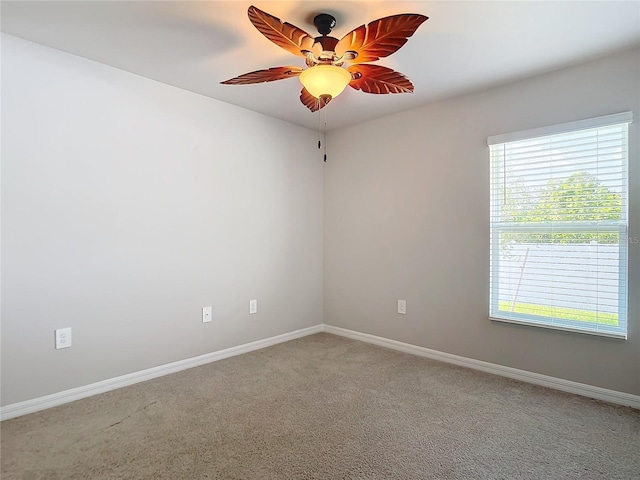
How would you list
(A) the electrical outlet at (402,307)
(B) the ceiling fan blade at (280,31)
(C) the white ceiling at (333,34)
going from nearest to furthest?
(B) the ceiling fan blade at (280,31) → (C) the white ceiling at (333,34) → (A) the electrical outlet at (402,307)

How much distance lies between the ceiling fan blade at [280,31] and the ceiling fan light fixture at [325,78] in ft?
0.37

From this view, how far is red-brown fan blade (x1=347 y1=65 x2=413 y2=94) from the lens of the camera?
1932 millimetres

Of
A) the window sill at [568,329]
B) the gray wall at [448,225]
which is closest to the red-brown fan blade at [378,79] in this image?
the gray wall at [448,225]

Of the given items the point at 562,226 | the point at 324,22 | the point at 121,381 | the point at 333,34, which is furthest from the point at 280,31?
the point at 121,381

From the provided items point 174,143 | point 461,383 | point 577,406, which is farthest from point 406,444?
point 174,143

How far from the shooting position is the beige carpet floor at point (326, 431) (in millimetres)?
1654

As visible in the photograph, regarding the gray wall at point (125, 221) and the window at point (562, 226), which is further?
the window at point (562, 226)

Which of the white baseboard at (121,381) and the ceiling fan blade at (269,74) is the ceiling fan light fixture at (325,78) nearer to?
the ceiling fan blade at (269,74)

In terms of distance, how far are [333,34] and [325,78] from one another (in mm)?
423

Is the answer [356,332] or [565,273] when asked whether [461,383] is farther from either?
[356,332]

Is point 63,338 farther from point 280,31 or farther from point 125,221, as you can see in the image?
point 280,31

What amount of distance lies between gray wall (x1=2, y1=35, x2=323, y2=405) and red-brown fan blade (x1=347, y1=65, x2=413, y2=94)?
1.50m

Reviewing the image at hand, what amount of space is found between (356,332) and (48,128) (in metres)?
3.03

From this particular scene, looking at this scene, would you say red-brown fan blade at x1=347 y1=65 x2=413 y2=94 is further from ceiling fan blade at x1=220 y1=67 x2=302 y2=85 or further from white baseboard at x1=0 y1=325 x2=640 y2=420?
white baseboard at x1=0 y1=325 x2=640 y2=420
